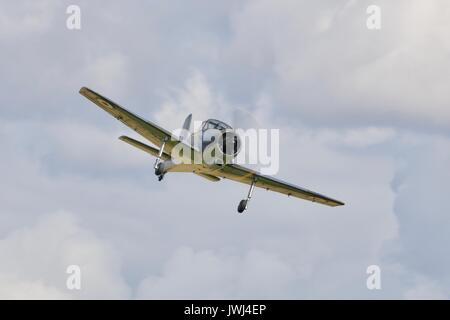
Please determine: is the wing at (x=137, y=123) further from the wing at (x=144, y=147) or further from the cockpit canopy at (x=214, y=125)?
the cockpit canopy at (x=214, y=125)

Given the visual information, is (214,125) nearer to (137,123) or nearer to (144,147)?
(137,123)

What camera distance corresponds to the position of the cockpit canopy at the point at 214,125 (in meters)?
55.6

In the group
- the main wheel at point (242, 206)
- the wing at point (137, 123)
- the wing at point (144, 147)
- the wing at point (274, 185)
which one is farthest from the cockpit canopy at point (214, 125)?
the main wheel at point (242, 206)

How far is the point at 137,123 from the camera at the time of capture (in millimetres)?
59594

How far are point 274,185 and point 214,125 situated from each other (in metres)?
11.8

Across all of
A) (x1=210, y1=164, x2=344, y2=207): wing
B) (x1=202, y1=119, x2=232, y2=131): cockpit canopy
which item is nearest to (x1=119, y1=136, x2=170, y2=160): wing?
(x1=210, y1=164, x2=344, y2=207): wing

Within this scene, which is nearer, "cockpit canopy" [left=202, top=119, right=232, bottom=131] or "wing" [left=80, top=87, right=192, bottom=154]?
"cockpit canopy" [left=202, top=119, right=232, bottom=131]

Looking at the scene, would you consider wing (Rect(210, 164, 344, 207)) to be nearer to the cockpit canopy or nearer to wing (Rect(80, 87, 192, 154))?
wing (Rect(80, 87, 192, 154))

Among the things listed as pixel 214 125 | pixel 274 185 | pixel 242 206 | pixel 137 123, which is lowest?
pixel 242 206

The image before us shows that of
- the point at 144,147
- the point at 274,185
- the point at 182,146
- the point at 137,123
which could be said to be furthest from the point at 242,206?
the point at 137,123

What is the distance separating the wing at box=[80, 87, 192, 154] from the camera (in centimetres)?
5731
